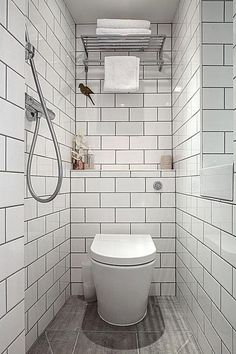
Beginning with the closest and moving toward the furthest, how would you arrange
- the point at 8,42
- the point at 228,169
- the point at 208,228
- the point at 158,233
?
the point at 8,42
the point at 228,169
the point at 208,228
the point at 158,233

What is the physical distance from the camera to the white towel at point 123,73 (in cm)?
207

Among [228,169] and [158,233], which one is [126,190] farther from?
[228,169]

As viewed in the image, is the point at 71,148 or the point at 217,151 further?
the point at 71,148

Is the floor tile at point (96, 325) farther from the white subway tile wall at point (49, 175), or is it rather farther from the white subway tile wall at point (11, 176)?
the white subway tile wall at point (11, 176)

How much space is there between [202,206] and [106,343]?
0.92 meters

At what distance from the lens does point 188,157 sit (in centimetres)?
168

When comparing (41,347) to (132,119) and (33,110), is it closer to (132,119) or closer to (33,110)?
(33,110)

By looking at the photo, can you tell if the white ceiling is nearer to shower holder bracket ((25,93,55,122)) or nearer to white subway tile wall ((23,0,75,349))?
white subway tile wall ((23,0,75,349))

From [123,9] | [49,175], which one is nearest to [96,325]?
[49,175]

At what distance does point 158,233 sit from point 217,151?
962mm

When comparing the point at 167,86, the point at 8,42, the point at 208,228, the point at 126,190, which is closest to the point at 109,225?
the point at 126,190

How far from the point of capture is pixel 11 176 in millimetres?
851

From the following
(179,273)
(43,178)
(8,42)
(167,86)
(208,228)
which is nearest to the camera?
(8,42)

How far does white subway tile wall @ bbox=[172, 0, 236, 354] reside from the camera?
109cm
